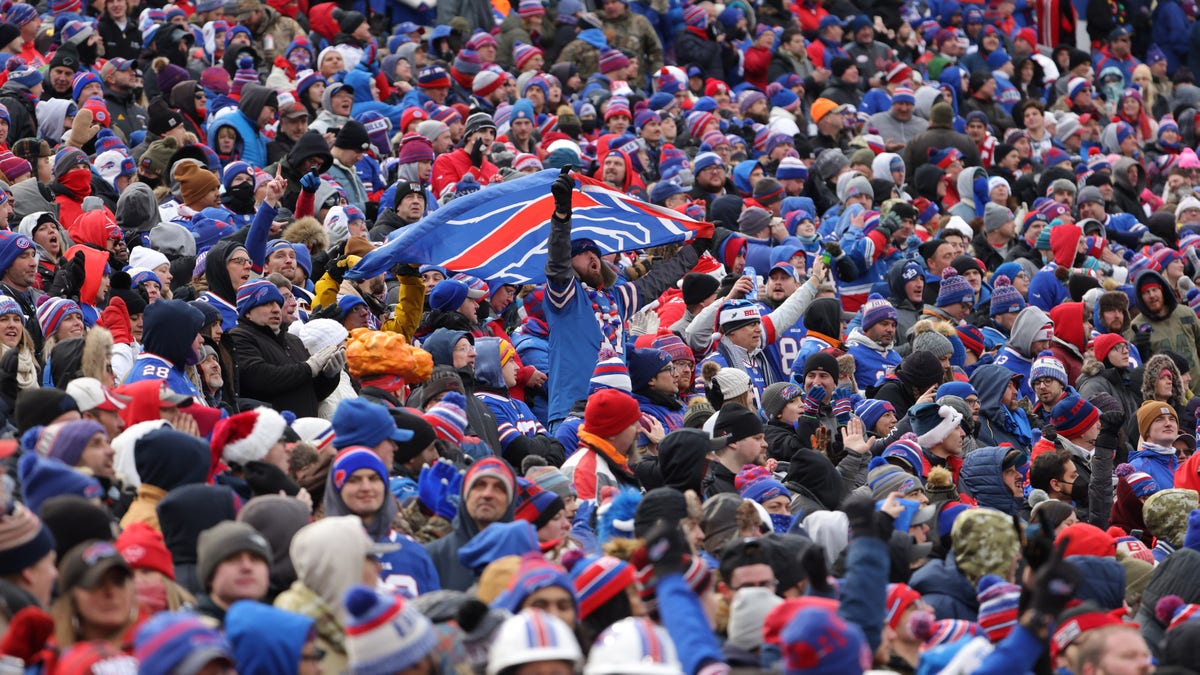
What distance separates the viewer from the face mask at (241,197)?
1260 cm

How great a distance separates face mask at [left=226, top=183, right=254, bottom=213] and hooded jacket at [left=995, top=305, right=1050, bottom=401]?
5.27 metres

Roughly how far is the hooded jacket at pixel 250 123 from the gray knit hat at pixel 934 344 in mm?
5171

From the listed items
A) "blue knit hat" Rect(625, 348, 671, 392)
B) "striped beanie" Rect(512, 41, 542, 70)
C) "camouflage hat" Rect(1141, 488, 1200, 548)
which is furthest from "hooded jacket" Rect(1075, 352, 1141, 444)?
"striped beanie" Rect(512, 41, 542, 70)

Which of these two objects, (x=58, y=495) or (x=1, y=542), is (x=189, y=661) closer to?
(x=1, y=542)

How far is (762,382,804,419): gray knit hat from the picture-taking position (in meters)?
10.3

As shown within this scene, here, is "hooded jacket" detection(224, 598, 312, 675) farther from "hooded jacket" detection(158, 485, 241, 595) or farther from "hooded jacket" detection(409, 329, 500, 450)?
"hooded jacket" detection(409, 329, 500, 450)

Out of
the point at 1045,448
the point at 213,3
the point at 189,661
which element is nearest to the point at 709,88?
the point at 213,3

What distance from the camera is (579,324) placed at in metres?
10.2

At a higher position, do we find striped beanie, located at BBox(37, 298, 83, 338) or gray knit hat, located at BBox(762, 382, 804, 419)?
striped beanie, located at BBox(37, 298, 83, 338)

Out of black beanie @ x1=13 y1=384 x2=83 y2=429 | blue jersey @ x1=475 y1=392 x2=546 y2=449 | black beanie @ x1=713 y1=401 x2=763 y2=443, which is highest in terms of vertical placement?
black beanie @ x1=13 y1=384 x2=83 y2=429

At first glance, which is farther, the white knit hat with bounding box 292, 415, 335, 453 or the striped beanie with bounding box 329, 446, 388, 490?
the white knit hat with bounding box 292, 415, 335, 453

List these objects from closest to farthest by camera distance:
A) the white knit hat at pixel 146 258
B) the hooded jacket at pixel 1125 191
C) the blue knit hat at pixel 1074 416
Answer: the white knit hat at pixel 146 258 < the blue knit hat at pixel 1074 416 < the hooded jacket at pixel 1125 191

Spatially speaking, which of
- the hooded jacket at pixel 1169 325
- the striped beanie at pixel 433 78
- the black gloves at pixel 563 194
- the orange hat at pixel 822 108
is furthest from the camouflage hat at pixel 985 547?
the orange hat at pixel 822 108

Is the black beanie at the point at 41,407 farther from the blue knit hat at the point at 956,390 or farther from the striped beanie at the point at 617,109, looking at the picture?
the striped beanie at the point at 617,109
